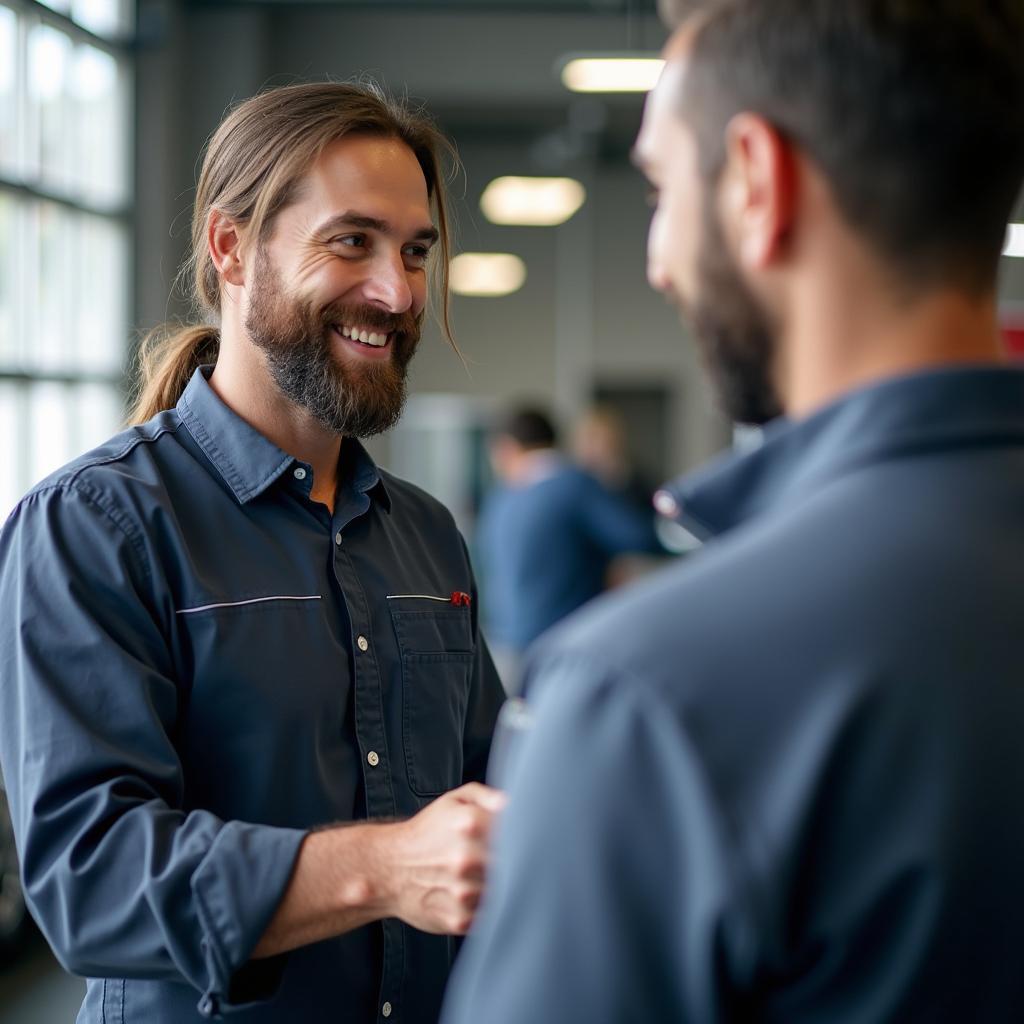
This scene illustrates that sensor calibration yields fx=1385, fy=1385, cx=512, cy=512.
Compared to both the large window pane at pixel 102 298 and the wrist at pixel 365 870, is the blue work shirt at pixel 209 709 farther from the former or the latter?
the large window pane at pixel 102 298

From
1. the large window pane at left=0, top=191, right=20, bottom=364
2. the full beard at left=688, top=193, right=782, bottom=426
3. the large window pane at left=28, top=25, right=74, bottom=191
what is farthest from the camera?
the large window pane at left=28, top=25, right=74, bottom=191

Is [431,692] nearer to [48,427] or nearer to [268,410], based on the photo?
[268,410]

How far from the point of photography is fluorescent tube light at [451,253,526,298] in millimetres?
12266

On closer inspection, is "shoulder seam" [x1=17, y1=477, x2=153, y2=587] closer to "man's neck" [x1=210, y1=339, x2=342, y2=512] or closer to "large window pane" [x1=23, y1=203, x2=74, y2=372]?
"man's neck" [x1=210, y1=339, x2=342, y2=512]

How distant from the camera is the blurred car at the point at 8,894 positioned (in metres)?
4.75

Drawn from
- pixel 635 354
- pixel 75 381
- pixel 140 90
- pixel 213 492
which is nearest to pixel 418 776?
pixel 213 492

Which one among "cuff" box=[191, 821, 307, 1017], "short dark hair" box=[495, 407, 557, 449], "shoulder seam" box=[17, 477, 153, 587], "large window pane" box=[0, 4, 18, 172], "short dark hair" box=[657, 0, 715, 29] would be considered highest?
"large window pane" box=[0, 4, 18, 172]

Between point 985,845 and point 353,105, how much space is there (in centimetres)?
134

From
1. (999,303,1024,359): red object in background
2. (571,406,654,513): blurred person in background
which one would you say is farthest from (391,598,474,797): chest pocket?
(571,406,654,513): blurred person in background

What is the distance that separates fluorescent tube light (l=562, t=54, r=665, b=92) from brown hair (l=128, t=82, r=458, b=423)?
13.5 feet

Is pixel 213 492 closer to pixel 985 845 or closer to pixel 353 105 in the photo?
pixel 353 105

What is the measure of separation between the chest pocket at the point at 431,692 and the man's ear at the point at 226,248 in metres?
0.48

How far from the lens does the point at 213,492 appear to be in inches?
62.9

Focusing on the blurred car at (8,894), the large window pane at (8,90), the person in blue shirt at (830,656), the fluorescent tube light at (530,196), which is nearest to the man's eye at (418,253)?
the person in blue shirt at (830,656)
